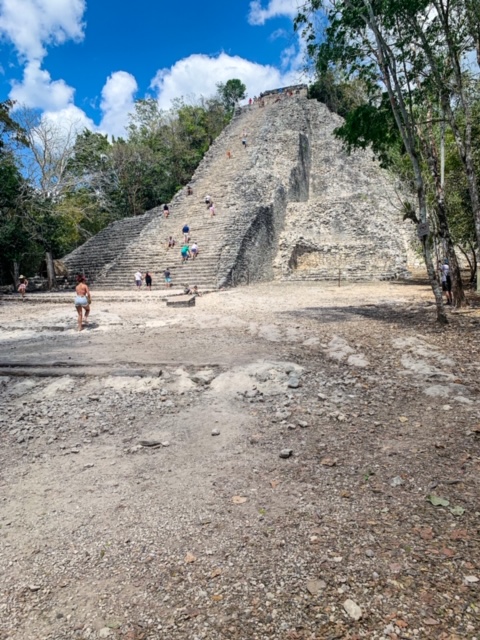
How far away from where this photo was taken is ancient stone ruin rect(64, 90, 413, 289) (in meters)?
20.0

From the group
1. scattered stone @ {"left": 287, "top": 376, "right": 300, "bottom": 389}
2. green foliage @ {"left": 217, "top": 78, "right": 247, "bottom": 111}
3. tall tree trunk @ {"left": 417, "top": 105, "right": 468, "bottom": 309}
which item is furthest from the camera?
green foliage @ {"left": 217, "top": 78, "right": 247, "bottom": 111}

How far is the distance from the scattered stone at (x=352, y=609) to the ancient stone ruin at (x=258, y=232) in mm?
15951

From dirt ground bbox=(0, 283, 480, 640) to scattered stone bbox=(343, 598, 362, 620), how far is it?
0.01m

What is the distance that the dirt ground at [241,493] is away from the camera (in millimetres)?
2090

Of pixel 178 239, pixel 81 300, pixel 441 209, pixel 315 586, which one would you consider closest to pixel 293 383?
pixel 315 586

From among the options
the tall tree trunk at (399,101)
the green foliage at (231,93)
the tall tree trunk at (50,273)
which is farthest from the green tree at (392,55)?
the green foliage at (231,93)

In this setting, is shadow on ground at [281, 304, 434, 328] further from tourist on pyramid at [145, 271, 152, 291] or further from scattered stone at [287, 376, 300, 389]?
tourist on pyramid at [145, 271, 152, 291]

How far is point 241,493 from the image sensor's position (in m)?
3.10

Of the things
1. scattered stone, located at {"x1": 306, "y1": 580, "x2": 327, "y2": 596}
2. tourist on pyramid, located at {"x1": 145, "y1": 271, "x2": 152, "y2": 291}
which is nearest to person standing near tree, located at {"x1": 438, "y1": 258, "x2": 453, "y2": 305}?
scattered stone, located at {"x1": 306, "y1": 580, "x2": 327, "y2": 596}

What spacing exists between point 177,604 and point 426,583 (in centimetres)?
136

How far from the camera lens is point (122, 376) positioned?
5.61 metres

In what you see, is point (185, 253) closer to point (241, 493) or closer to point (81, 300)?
point (81, 300)

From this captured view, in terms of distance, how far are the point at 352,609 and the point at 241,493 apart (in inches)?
47.6

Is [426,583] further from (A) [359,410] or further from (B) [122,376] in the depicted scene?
(B) [122,376]
